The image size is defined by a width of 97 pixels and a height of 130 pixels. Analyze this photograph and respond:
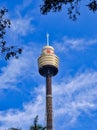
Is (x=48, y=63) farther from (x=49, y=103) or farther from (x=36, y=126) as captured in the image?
(x=36, y=126)

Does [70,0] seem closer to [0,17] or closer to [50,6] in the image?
[50,6]

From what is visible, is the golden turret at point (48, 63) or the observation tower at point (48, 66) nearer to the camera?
the observation tower at point (48, 66)

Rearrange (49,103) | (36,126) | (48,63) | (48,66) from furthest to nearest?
(48,66), (48,63), (49,103), (36,126)

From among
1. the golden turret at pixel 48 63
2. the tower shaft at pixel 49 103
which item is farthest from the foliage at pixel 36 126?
the golden turret at pixel 48 63

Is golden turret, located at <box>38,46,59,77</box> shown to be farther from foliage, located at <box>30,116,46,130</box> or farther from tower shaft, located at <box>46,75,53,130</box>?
foliage, located at <box>30,116,46,130</box>

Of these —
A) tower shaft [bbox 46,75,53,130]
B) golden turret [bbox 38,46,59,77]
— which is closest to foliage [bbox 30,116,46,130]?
tower shaft [bbox 46,75,53,130]

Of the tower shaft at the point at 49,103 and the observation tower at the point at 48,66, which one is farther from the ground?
the observation tower at the point at 48,66

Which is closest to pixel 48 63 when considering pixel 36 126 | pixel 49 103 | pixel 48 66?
pixel 48 66

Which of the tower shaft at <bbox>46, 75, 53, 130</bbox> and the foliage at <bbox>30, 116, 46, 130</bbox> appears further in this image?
the tower shaft at <bbox>46, 75, 53, 130</bbox>

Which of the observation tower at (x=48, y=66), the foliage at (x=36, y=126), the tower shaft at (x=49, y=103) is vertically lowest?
the foliage at (x=36, y=126)

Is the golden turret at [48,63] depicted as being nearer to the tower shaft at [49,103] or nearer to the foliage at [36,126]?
the tower shaft at [49,103]

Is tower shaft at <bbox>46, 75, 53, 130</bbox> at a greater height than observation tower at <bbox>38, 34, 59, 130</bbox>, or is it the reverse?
observation tower at <bbox>38, 34, 59, 130</bbox>

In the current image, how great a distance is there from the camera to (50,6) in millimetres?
21547

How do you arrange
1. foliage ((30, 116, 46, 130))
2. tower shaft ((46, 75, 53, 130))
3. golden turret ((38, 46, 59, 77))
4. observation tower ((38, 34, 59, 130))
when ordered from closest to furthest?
foliage ((30, 116, 46, 130))
tower shaft ((46, 75, 53, 130))
observation tower ((38, 34, 59, 130))
golden turret ((38, 46, 59, 77))
